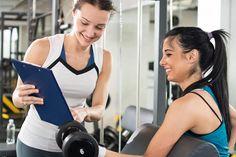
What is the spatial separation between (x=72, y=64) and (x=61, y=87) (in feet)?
0.42

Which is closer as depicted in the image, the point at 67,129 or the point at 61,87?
the point at 67,129

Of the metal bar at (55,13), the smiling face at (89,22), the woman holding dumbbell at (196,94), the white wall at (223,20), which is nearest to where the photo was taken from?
the woman holding dumbbell at (196,94)

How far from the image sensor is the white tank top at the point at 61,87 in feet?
5.50

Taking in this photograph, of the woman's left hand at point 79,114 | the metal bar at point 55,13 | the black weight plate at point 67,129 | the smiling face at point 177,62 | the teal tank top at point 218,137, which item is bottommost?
the teal tank top at point 218,137

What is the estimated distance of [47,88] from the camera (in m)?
1.41

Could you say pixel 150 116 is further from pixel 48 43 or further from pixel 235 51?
pixel 48 43

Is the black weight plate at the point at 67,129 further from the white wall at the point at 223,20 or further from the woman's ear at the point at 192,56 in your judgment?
the white wall at the point at 223,20

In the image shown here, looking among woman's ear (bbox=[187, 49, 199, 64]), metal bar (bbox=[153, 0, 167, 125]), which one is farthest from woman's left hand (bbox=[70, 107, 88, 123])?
metal bar (bbox=[153, 0, 167, 125])

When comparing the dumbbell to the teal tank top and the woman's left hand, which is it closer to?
the woman's left hand

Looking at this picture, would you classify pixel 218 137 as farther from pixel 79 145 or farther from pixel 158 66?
pixel 158 66

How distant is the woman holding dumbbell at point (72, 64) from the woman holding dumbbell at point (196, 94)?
0.31 meters

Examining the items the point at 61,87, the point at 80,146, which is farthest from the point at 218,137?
the point at 61,87

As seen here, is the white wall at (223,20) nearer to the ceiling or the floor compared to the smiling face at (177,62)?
nearer to the ceiling

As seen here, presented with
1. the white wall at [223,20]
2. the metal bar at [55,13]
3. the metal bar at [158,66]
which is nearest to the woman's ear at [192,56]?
the metal bar at [158,66]
